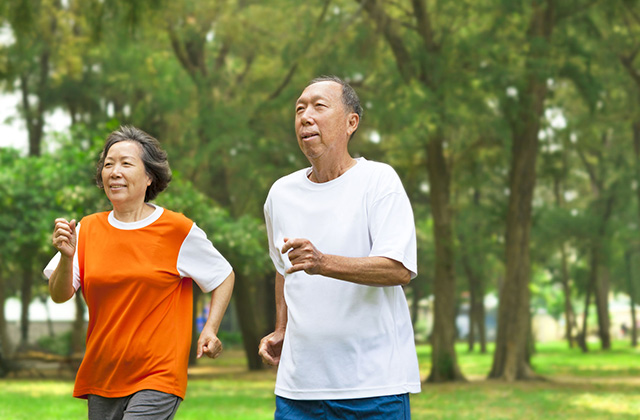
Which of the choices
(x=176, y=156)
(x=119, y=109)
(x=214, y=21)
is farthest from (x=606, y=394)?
(x=119, y=109)

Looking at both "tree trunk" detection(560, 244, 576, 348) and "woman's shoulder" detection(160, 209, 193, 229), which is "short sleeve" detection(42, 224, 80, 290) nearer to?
"woman's shoulder" detection(160, 209, 193, 229)

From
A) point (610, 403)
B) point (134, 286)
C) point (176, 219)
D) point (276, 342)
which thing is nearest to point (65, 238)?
point (134, 286)

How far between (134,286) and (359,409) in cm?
115

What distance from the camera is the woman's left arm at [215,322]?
12.9 feet

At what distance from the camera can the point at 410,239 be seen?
133 inches

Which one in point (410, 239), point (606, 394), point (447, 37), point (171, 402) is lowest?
point (606, 394)

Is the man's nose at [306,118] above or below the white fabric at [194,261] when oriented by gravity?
above

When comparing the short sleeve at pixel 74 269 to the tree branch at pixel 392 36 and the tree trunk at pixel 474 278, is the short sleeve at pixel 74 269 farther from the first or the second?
the tree trunk at pixel 474 278

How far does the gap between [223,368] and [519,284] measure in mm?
11855

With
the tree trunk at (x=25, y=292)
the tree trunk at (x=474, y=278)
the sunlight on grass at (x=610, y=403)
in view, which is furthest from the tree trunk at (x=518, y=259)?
the tree trunk at (x=25, y=292)

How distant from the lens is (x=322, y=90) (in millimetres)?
3674

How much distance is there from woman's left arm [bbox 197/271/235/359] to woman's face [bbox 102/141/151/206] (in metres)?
0.54

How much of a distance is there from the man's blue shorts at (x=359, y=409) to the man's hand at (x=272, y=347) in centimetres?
34

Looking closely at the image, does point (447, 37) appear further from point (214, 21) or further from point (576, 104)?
point (576, 104)
